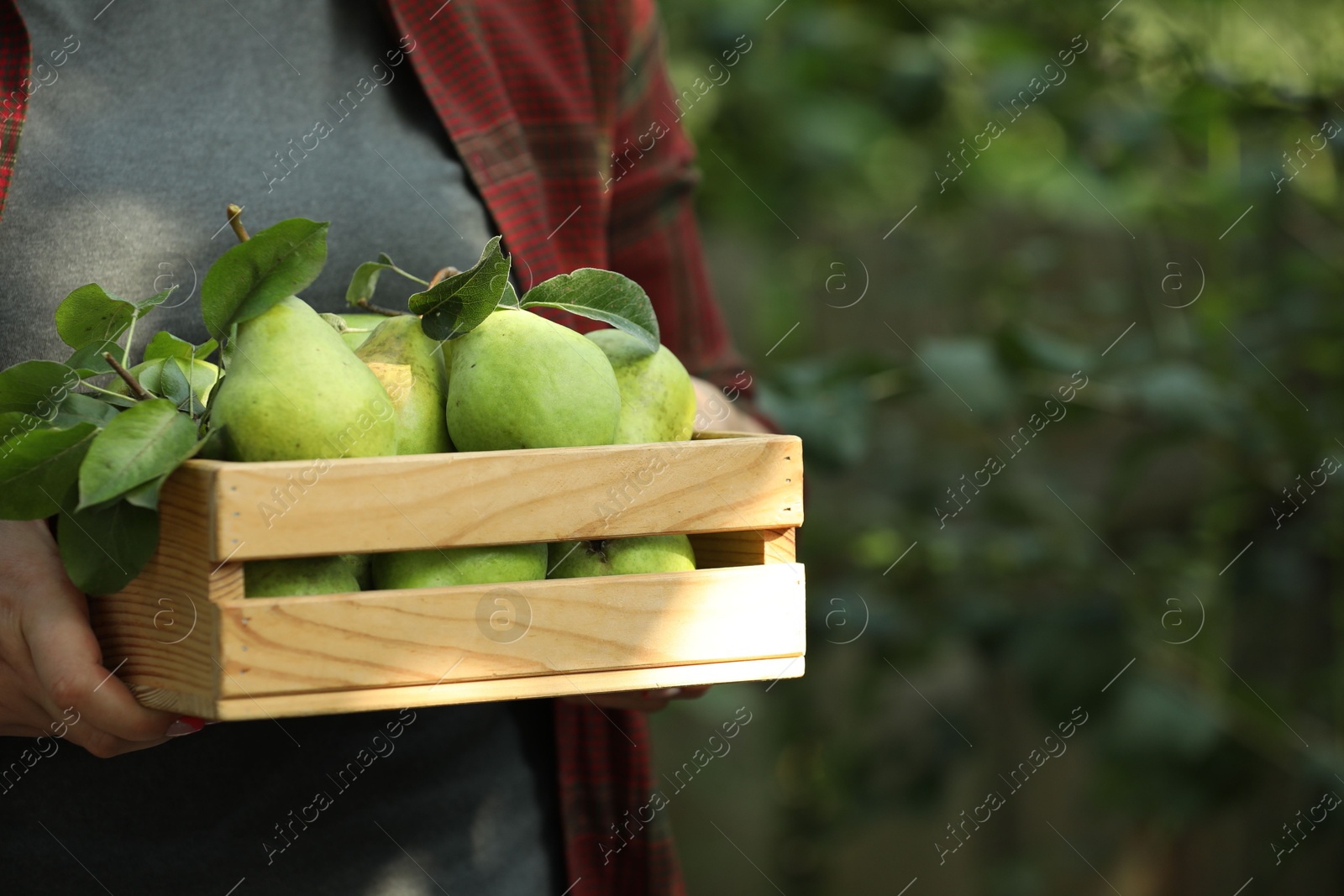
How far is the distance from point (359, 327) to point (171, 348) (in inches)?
5.4

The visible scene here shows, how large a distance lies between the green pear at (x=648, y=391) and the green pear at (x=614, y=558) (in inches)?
3.3

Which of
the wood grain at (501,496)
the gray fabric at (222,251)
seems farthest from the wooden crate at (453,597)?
the gray fabric at (222,251)

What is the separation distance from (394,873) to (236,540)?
46 cm

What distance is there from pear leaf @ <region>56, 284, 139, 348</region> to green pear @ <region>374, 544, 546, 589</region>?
0.22 meters

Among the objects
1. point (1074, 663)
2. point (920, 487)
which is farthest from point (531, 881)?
point (920, 487)

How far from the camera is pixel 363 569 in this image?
2.26 feet

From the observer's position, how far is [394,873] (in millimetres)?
924

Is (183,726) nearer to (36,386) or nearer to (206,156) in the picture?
(36,386)

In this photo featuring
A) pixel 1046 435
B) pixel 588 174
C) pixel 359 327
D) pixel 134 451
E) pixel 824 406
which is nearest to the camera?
pixel 134 451

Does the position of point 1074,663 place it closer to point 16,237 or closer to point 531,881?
point 531,881

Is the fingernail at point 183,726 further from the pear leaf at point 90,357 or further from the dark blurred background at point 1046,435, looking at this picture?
the dark blurred background at point 1046,435

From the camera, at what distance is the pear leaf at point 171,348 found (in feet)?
2.34

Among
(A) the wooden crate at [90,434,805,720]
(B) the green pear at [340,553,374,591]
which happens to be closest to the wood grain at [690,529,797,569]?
(A) the wooden crate at [90,434,805,720]

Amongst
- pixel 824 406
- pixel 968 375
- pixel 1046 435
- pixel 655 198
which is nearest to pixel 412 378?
pixel 655 198
